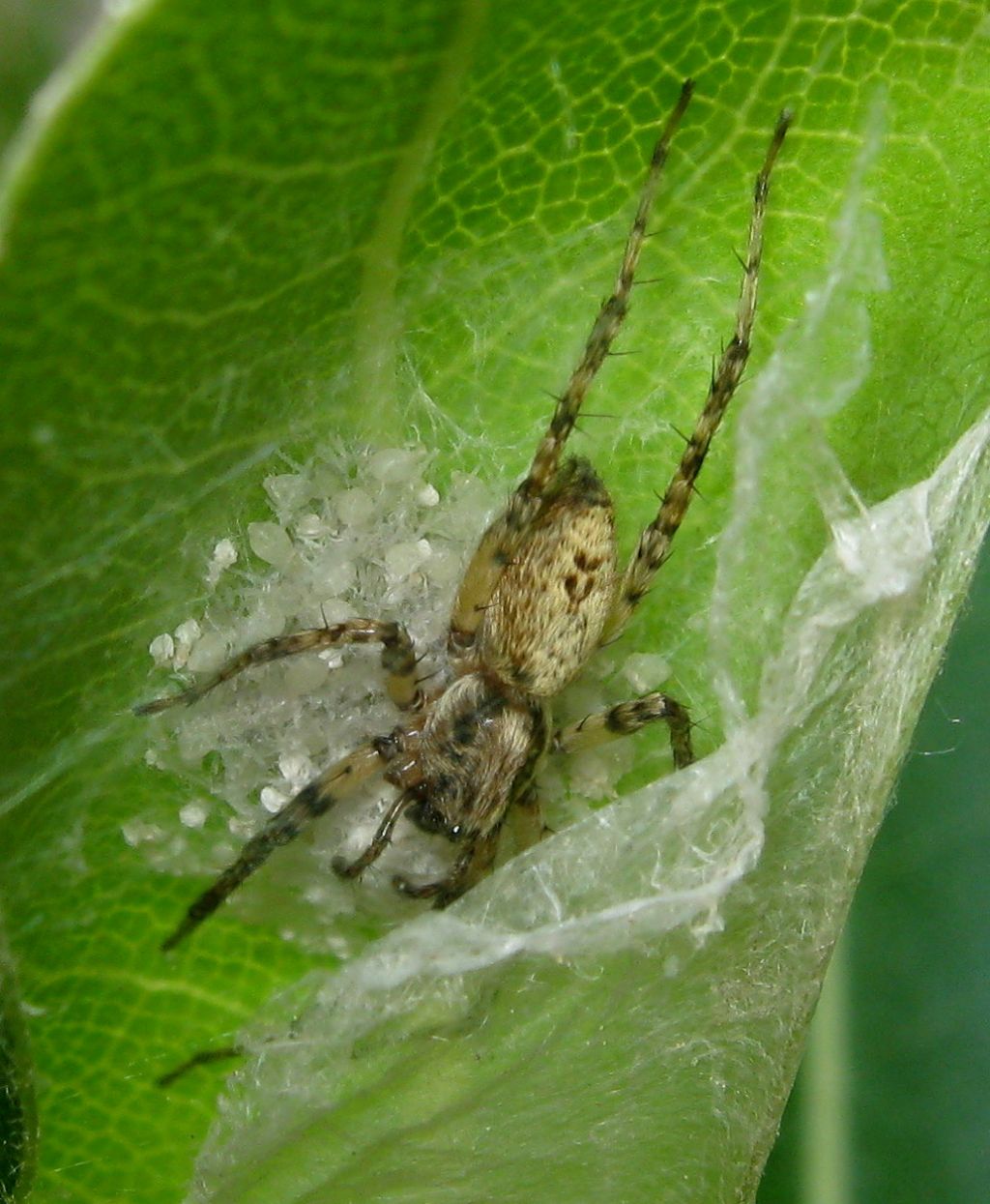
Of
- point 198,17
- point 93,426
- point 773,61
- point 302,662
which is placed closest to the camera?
point 198,17

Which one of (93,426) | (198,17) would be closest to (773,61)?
(198,17)

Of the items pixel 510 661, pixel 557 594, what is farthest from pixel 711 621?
pixel 510 661

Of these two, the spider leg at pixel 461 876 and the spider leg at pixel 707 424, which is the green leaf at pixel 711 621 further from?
the spider leg at pixel 461 876

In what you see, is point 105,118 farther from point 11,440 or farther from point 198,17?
point 11,440

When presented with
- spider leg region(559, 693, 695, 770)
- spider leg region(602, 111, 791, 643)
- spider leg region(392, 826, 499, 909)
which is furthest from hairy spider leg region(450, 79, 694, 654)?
spider leg region(392, 826, 499, 909)

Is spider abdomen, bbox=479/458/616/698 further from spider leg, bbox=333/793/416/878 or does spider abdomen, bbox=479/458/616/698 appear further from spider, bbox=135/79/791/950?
spider leg, bbox=333/793/416/878

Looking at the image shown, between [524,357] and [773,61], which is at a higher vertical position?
[773,61]
